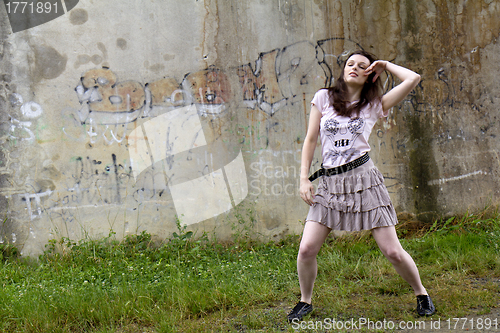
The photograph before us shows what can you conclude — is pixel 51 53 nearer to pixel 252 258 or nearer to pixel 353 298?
pixel 252 258

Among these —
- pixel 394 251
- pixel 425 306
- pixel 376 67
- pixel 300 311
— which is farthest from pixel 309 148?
pixel 425 306

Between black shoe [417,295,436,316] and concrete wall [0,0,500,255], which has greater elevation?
concrete wall [0,0,500,255]

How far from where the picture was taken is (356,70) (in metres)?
2.81

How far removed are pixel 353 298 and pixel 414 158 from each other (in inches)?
95.8

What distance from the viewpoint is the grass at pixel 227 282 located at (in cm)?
292

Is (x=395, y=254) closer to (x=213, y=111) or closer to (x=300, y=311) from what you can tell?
(x=300, y=311)

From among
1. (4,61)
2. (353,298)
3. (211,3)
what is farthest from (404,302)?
(4,61)

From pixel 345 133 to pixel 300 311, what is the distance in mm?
1336

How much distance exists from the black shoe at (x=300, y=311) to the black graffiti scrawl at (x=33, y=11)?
163 inches

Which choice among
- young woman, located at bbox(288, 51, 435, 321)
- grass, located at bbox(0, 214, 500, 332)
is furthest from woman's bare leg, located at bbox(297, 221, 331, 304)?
grass, located at bbox(0, 214, 500, 332)

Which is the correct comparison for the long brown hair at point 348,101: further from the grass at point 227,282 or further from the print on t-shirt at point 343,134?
the grass at point 227,282

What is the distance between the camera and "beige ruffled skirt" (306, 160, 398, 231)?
8.98 ft

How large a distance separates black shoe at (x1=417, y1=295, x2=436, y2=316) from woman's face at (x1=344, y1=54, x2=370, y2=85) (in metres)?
1.62

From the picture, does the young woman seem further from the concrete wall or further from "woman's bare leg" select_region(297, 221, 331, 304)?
the concrete wall
